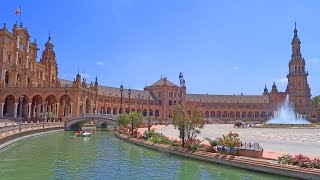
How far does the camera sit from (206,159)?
27359mm

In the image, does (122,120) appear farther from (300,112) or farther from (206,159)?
(300,112)

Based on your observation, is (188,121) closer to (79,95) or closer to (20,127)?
(20,127)

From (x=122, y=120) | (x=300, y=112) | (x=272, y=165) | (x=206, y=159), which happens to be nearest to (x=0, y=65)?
(x=122, y=120)

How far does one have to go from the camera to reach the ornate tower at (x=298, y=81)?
152 metres

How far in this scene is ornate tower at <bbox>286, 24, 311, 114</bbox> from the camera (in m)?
152

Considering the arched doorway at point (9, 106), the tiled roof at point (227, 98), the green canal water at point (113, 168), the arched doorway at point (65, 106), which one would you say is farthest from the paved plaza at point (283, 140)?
the tiled roof at point (227, 98)

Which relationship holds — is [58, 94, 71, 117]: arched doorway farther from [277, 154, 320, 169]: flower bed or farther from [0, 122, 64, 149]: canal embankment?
[277, 154, 320, 169]: flower bed

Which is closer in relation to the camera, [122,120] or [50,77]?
A: [122,120]

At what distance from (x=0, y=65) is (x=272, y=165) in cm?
7685

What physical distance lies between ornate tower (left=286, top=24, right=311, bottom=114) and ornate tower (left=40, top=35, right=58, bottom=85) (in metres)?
94.2

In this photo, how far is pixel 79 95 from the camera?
89688 millimetres

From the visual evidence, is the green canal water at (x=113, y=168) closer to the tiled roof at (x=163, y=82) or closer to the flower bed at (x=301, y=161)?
the flower bed at (x=301, y=161)

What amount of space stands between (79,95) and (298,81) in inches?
3911

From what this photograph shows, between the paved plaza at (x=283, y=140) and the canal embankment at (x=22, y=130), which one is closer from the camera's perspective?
the paved plaza at (x=283, y=140)
